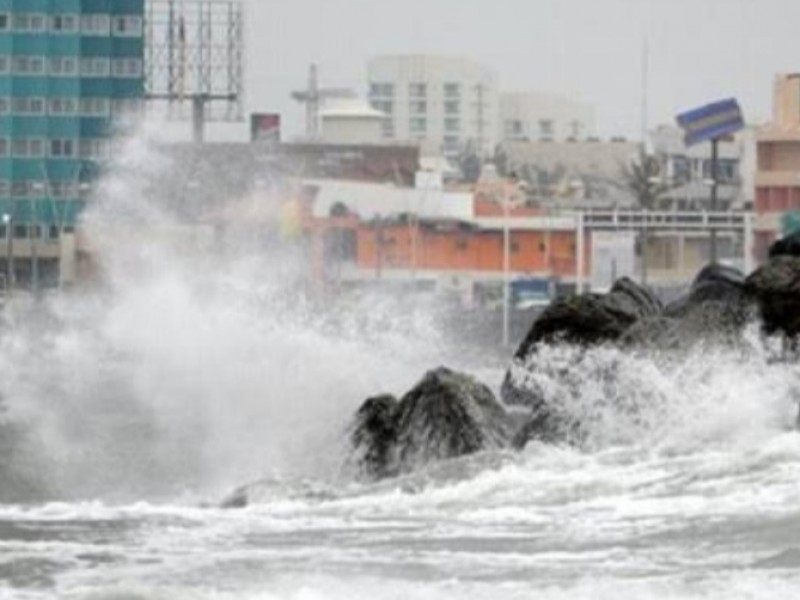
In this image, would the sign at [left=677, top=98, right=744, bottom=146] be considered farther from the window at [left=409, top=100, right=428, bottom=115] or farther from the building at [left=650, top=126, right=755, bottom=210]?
the window at [left=409, top=100, right=428, bottom=115]

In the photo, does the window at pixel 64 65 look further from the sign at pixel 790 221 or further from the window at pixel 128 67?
the sign at pixel 790 221

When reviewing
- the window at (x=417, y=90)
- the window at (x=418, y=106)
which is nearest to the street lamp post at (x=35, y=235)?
the window at (x=418, y=106)

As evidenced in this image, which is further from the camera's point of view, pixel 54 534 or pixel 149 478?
pixel 149 478

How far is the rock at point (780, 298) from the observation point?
32.2 meters

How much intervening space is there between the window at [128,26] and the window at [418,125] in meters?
78.4

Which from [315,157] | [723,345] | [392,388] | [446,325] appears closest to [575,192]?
[315,157]

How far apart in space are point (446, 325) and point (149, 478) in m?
Answer: 45.1

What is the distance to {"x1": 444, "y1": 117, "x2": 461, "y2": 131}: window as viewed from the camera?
18512cm

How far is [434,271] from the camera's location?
347 feet

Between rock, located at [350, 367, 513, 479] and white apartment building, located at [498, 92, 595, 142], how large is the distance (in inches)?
6241

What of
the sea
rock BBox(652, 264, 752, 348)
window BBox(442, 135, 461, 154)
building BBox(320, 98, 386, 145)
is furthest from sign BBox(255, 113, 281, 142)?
rock BBox(652, 264, 752, 348)

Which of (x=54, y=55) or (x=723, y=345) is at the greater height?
(x=54, y=55)

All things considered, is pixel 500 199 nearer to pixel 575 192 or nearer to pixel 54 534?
pixel 575 192

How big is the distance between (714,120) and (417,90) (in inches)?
3325
